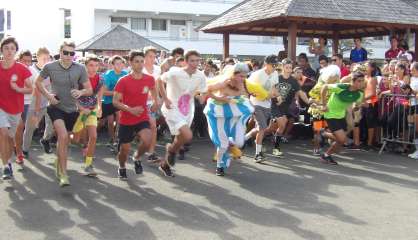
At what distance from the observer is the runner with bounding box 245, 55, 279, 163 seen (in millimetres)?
9812

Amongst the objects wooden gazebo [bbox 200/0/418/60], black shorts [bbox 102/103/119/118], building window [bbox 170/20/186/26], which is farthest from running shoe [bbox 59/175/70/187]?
building window [bbox 170/20/186/26]

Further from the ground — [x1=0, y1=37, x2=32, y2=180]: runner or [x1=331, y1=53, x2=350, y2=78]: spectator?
[x1=331, y1=53, x2=350, y2=78]: spectator

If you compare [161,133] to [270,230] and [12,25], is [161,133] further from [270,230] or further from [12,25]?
[12,25]

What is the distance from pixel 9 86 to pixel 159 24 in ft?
148

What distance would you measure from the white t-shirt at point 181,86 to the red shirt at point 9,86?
6.44 ft

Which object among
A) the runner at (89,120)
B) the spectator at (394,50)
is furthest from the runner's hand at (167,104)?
the spectator at (394,50)

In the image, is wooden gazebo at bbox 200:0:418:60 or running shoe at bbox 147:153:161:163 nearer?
running shoe at bbox 147:153:161:163

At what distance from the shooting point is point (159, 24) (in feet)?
170

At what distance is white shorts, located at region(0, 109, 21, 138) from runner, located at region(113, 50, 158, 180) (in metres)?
1.40

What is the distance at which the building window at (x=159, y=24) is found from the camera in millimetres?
51438

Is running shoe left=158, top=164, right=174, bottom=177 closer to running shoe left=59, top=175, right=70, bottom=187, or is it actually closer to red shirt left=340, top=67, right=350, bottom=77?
running shoe left=59, top=175, right=70, bottom=187

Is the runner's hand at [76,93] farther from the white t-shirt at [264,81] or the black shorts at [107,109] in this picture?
the white t-shirt at [264,81]

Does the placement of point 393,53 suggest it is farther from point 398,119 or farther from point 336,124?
point 336,124

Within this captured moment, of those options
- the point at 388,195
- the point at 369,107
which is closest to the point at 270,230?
the point at 388,195
